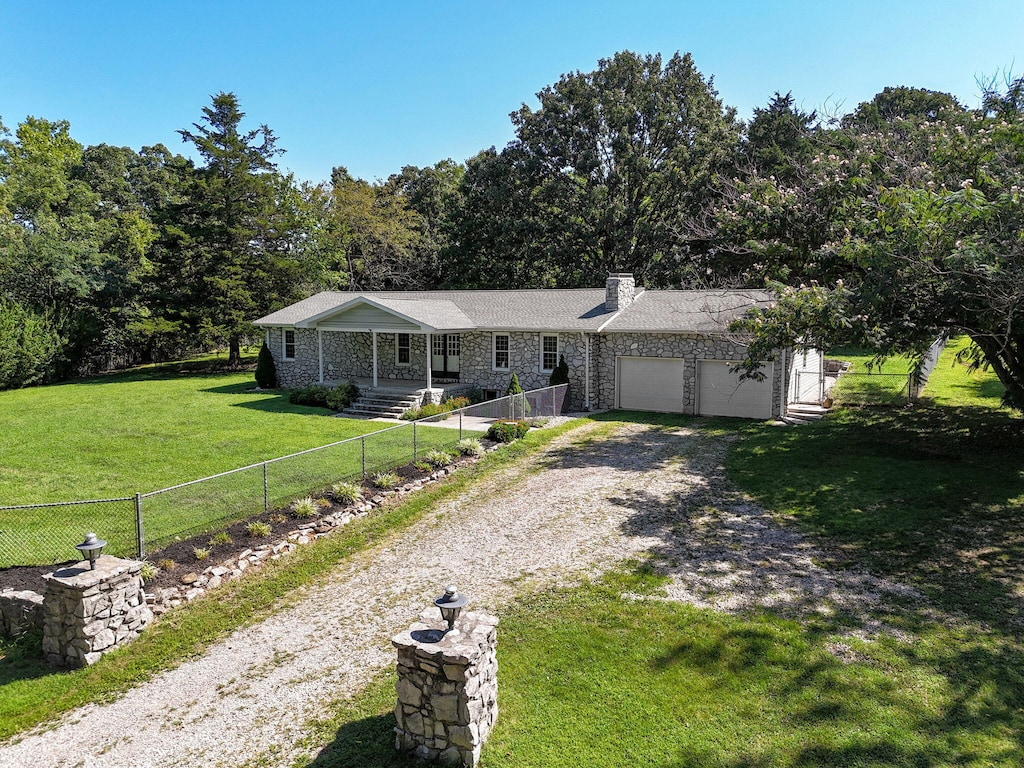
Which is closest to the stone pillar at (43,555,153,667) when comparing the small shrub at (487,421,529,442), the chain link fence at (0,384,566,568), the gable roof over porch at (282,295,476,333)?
the chain link fence at (0,384,566,568)

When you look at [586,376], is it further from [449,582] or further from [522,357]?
[449,582]

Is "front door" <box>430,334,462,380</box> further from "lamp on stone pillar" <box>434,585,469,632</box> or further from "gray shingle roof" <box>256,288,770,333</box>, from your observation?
"lamp on stone pillar" <box>434,585,469,632</box>

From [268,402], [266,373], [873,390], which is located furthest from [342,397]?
[873,390]

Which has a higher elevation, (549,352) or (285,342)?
(285,342)

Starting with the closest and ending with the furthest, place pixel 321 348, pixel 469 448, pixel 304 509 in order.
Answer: pixel 304 509 < pixel 469 448 < pixel 321 348

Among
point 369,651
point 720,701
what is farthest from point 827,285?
point 369,651

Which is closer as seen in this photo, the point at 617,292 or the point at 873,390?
the point at 617,292

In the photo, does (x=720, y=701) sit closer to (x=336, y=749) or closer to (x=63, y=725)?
(x=336, y=749)
